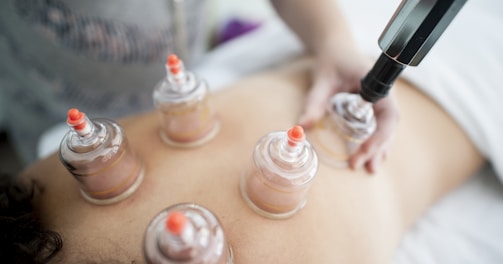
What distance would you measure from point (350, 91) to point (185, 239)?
19.3 inches

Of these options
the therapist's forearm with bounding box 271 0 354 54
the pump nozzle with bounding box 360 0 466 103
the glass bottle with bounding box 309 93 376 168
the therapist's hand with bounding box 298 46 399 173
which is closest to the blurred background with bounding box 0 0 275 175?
the therapist's forearm with bounding box 271 0 354 54

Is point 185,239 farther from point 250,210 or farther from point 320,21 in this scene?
point 320,21

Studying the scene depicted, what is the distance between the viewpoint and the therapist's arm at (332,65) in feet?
1.97

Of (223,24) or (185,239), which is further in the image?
(223,24)

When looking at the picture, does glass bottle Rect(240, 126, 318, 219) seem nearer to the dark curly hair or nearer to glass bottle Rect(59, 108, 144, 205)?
glass bottle Rect(59, 108, 144, 205)

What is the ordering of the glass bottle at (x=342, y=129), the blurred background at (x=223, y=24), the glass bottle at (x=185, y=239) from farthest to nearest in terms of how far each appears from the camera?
the blurred background at (x=223, y=24) < the glass bottle at (x=342, y=129) < the glass bottle at (x=185, y=239)

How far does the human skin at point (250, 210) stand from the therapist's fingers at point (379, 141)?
2 cm

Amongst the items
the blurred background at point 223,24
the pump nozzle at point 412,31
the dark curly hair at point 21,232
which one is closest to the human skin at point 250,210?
the dark curly hair at point 21,232

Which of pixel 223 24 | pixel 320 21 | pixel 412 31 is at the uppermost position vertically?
pixel 412 31

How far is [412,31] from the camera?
389 mm

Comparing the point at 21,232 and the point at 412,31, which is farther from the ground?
the point at 412,31

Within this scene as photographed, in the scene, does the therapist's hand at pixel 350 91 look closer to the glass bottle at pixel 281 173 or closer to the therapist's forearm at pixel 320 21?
the therapist's forearm at pixel 320 21

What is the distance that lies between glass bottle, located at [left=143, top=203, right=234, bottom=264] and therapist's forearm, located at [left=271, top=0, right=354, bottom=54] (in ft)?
1.62

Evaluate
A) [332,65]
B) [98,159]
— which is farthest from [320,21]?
[98,159]
